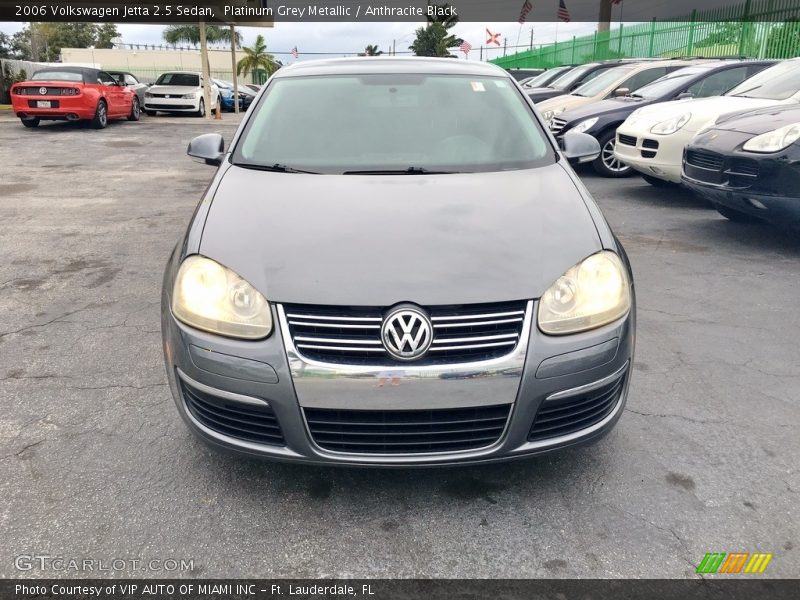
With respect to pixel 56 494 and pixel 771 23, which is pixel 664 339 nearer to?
pixel 56 494

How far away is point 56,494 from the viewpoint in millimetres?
2504

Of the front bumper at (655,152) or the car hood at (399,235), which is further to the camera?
the front bumper at (655,152)

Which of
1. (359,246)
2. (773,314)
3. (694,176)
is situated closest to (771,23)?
(694,176)

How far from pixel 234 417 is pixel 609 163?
8.29 metres

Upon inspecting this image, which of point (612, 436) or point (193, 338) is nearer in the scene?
point (193, 338)

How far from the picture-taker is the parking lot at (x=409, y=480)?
2.23 meters

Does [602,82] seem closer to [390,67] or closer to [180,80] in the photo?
[390,67]

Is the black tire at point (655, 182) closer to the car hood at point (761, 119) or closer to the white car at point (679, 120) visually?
the white car at point (679, 120)

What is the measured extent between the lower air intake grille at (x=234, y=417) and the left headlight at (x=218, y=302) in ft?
0.76

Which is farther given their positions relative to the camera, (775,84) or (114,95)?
(114,95)

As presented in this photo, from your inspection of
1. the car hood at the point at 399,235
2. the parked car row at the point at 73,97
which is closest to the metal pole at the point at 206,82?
the parked car row at the point at 73,97

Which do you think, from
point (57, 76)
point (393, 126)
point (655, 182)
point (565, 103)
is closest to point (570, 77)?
point (565, 103)

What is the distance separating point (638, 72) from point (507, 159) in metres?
9.15

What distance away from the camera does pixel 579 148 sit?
13.0 ft
